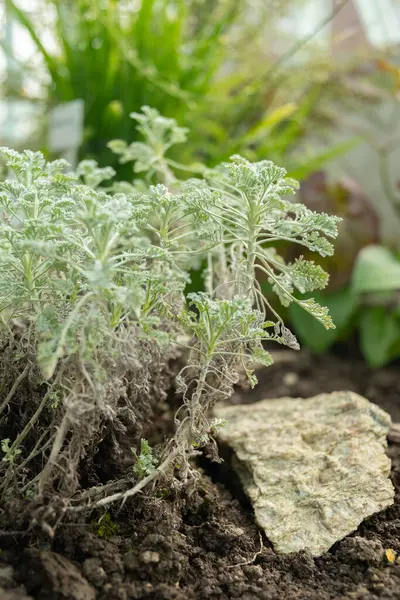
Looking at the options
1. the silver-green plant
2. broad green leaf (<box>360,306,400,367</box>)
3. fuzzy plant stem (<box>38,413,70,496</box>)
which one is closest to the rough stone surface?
the silver-green plant

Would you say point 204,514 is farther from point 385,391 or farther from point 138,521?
point 385,391

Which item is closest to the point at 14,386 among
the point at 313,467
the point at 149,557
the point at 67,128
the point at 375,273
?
the point at 149,557

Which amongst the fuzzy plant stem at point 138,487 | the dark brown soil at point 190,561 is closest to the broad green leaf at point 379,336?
the dark brown soil at point 190,561

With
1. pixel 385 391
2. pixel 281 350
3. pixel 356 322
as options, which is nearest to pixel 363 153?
pixel 356 322

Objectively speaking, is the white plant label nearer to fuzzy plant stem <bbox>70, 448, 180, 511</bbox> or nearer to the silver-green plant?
the silver-green plant

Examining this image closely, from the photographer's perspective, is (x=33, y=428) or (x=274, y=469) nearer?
(x=33, y=428)

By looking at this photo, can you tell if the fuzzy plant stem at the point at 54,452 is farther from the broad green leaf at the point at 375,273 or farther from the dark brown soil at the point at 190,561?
the broad green leaf at the point at 375,273
